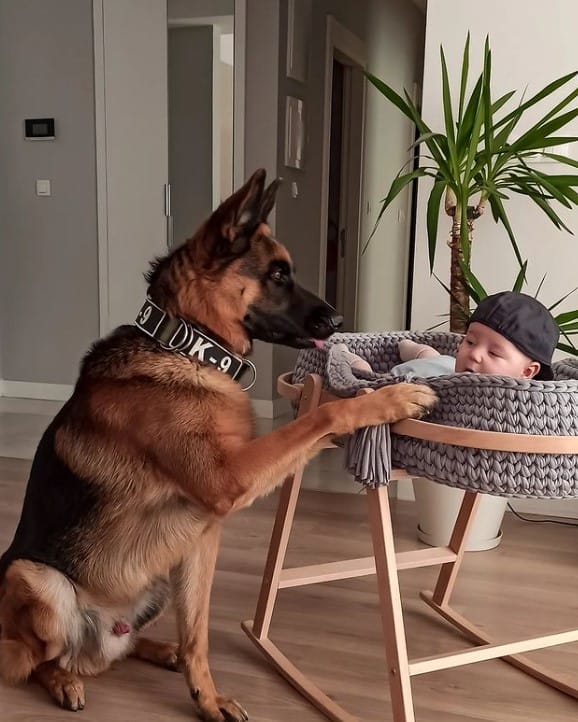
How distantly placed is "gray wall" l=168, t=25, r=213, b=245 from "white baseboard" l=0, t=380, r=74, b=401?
116 cm

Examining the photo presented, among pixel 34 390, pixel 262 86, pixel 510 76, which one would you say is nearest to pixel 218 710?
pixel 510 76

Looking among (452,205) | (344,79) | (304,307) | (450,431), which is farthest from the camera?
(344,79)

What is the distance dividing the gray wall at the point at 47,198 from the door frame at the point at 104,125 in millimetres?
47

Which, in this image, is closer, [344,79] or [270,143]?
[270,143]

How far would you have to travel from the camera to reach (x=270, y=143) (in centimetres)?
414

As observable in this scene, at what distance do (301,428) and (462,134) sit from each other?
4.19 ft

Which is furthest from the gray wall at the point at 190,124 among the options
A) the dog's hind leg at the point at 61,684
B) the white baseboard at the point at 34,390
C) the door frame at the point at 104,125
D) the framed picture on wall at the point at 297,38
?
the dog's hind leg at the point at 61,684

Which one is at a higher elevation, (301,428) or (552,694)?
(301,428)

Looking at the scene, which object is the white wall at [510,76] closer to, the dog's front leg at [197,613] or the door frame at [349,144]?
the dog's front leg at [197,613]

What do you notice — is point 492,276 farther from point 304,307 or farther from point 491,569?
point 304,307

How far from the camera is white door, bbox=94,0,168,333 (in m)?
4.31

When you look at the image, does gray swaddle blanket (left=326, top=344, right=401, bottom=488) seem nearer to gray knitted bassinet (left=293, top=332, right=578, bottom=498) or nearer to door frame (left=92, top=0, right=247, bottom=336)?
gray knitted bassinet (left=293, top=332, right=578, bottom=498)

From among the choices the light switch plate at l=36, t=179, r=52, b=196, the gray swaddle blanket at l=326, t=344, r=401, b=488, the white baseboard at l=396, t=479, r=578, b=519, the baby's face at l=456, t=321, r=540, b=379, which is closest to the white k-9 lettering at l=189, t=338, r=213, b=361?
the gray swaddle blanket at l=326, t=344, r=401, b=488

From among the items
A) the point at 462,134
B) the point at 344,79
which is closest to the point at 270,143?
the point at 344,79
